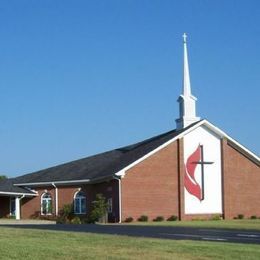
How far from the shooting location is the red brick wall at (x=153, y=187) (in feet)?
141

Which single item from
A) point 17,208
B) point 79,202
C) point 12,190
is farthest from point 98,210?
point 12,190

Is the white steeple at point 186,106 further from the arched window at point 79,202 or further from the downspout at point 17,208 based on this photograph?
the downspout at point 17,208

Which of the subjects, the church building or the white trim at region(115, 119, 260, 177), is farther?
the church building

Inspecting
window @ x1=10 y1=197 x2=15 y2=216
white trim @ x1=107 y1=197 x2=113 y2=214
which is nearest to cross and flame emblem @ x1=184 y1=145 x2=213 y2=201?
white trim @ x1=107 y1=197 x2=113 y2=214

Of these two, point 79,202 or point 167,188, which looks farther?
point 79,202

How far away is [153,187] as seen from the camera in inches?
1726

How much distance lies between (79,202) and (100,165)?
3647mm

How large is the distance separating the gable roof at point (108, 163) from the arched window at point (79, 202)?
1.17 metres

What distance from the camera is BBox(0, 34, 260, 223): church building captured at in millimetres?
43469

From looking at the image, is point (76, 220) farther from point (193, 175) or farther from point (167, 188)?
point (193, 175)

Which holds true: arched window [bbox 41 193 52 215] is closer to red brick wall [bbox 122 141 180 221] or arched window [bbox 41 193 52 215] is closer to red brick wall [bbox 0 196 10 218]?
red brick wall [bbox 0 196 10 218]

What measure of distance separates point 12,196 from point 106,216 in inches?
405

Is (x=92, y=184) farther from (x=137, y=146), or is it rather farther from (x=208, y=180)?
(x=208, y=180)

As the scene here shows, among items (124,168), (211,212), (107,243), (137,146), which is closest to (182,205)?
(211,212)
